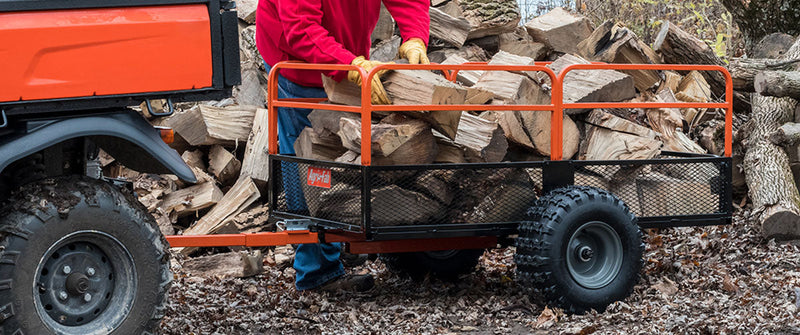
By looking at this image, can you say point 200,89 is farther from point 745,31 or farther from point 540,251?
point 745,31

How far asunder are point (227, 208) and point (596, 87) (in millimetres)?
2467

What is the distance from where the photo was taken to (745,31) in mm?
9523

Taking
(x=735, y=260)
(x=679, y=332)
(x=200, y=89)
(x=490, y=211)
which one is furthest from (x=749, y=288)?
(x=200, y=89)

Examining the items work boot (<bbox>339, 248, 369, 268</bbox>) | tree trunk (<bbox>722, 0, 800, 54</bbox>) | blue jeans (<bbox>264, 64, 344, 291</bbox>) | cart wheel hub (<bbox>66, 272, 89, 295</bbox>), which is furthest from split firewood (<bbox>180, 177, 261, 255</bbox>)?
tree trunk (<bbox>722, 0, 800, 54</bbox>)

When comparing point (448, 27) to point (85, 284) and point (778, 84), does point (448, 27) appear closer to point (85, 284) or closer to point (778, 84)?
point (778, 84)

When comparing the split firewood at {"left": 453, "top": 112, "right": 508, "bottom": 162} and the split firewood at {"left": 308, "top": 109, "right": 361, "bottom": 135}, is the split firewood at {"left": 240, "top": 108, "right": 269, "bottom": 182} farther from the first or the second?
the split firewood at {"left": 453, "top": 112, "right": 508, "bottom": 162}

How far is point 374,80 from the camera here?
4.67 m

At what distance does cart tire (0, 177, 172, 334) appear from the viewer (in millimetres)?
3592

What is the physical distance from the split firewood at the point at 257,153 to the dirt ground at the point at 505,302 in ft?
1.96

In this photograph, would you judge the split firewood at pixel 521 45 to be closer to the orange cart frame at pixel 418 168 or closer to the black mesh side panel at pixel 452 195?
the orange cart frame at pixel 418 168

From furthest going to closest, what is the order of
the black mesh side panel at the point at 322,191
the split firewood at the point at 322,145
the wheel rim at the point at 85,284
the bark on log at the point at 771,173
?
1. the bark on log at the point at 771,173
2. the split firewood at the point at 322,145
3. the black mesh side panel at the point at 322,191
4. the wheel rim at the point at 85,284

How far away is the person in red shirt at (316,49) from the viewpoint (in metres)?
4.98

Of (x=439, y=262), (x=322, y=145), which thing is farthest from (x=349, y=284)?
(x=322, y=145)

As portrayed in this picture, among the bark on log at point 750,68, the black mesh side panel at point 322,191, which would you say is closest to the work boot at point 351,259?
the black mesh side panel at point 322,191
